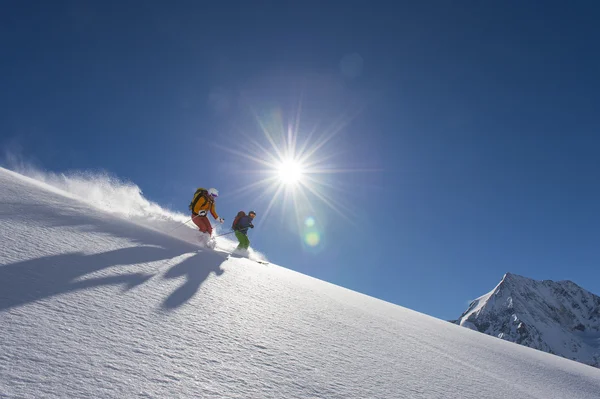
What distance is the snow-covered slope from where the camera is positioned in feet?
5.09

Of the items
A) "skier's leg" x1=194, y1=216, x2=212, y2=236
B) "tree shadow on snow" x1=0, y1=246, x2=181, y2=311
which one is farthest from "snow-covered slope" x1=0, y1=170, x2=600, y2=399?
"skier's leg" x1=194, y1=216, x2=212, y2=236

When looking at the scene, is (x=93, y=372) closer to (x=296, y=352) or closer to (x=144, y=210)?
(x=296, y=352)

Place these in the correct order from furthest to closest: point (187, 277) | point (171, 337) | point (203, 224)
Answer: point (203, 224)
point (187, 277)
point (171, 337)

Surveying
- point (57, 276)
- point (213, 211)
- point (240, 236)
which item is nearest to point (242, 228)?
point (240, 236)

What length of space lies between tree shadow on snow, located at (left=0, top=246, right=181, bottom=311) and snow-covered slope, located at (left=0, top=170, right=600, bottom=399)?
0.05ft

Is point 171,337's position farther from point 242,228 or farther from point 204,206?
point 242,228

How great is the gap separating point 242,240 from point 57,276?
30.5ft

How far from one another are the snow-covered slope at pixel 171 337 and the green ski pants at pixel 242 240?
6559mm

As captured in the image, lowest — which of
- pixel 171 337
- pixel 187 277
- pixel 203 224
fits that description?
pixel 171 337

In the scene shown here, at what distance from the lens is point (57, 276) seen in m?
2.60

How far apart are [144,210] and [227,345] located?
7946mm

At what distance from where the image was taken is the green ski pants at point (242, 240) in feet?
38.6

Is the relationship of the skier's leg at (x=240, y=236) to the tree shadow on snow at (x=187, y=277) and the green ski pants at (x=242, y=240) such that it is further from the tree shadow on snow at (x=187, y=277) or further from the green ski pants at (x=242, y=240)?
the tree shadow on snow at (x=187, y=277)

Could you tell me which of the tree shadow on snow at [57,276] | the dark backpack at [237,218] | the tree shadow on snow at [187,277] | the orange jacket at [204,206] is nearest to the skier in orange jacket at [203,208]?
the orange jacket at [204,206]
